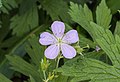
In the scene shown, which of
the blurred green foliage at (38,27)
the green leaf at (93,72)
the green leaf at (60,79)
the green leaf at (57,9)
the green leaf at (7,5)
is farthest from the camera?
the green leaf at (57,9)

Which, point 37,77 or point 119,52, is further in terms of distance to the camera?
point 37,77

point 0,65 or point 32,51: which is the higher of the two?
point 32,51

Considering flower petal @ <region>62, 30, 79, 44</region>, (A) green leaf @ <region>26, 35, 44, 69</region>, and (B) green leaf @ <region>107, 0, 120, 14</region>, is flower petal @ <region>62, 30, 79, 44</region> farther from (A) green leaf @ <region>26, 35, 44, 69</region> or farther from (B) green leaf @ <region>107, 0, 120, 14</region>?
(B) green leaf @ <region>107, 0, 120, 14</region>

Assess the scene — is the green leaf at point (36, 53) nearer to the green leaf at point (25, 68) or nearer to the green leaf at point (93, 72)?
the green leaf at point (25, 68)

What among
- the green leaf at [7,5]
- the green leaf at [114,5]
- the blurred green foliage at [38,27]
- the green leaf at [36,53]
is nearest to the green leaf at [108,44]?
the blurred green foliage at [38,27]

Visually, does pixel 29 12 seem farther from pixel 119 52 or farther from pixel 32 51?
pixel 119 52

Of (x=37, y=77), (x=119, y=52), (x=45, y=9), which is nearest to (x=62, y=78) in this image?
(x=37, y=77)

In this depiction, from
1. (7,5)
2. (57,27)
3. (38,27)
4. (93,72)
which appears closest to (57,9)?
(38,27)
